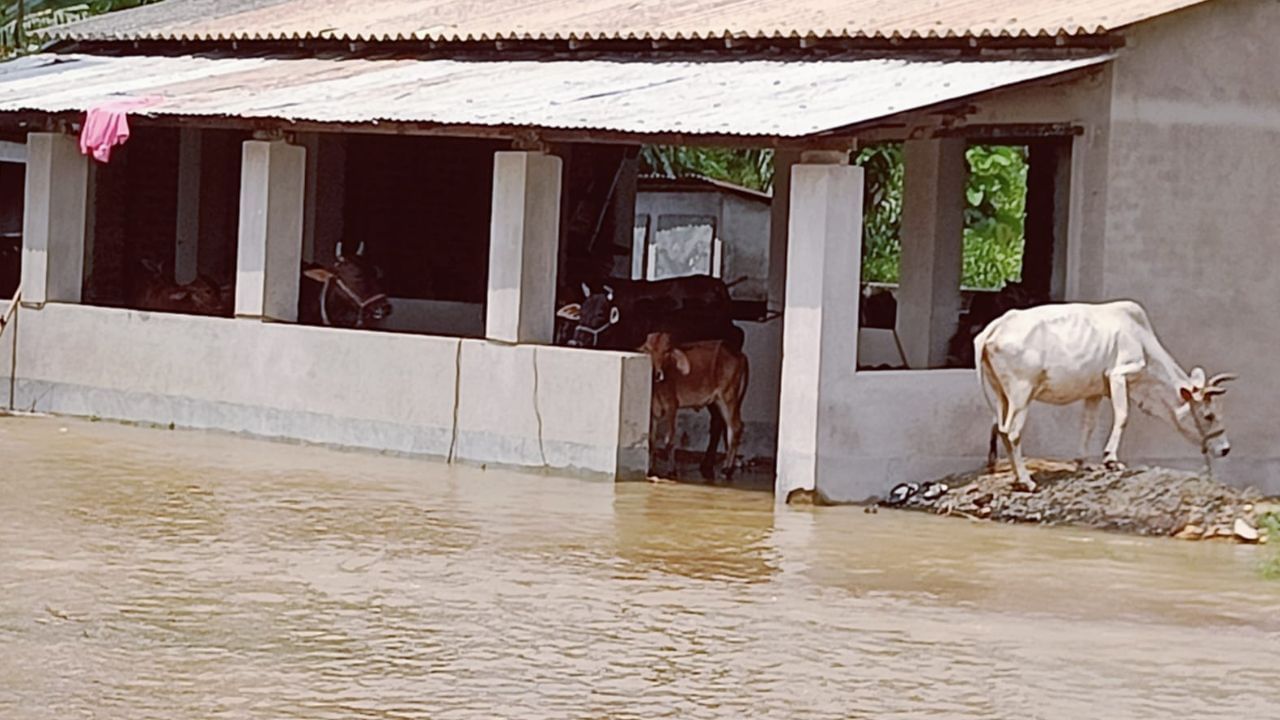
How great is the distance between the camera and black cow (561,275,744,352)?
1752 centimetres

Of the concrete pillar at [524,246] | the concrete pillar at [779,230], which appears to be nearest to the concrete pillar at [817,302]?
the concrete pillar at [524,246]

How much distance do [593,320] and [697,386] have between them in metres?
1.31

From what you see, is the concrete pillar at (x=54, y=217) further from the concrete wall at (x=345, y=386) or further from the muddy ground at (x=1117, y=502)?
the muddy ground at (x=1117, y=502)

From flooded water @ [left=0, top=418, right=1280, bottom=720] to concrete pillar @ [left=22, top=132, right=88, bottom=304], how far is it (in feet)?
13.0

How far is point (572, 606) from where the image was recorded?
10750 mm

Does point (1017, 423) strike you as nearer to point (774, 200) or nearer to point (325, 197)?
point (774, 200)

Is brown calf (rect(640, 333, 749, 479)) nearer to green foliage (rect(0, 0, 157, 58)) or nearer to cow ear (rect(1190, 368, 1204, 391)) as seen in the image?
cow ear (rect(1190, 368, 1204, 391))

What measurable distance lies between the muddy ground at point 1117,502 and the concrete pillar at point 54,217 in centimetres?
803

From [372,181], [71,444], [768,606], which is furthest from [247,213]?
[768,606]

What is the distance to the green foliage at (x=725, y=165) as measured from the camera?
34.6 metres

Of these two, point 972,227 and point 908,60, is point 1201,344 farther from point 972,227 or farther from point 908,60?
point 972,227

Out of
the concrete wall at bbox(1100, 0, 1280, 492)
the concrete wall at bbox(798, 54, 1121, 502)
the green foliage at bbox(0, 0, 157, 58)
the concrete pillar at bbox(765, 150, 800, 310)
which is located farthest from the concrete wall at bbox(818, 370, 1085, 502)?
the green foliage at bbox(0, 0, 157, 58)

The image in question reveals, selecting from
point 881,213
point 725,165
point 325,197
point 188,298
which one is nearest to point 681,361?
point 188,298

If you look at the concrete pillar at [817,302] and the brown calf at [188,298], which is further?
the brown calf at [188,298]
